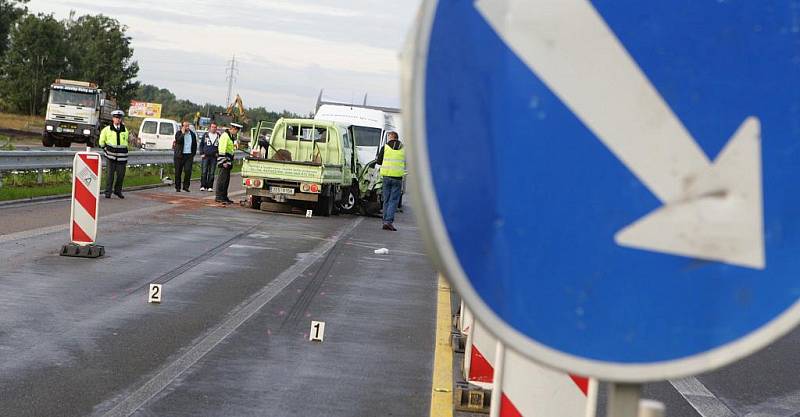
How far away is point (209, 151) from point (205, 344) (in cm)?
2373

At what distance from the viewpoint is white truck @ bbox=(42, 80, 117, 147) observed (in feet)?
172

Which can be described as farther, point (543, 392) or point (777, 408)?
point (777, 408)

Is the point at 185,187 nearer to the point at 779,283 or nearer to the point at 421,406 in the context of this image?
the point at 421,406

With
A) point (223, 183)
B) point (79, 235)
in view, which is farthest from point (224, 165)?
point (79, 235)

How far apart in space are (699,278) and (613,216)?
0.62 ft

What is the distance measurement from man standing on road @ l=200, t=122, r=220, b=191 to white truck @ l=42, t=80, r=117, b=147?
19503mm

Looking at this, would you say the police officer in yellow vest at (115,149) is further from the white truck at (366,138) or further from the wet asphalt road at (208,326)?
the wet asphalt road at (208,326)

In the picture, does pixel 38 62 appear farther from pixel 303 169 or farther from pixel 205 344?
pixel 205 344

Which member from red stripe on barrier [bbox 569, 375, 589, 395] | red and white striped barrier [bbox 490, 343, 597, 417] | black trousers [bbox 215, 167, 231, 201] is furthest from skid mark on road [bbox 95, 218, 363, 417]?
black trousers [bbox 215, 167, 231, 201]

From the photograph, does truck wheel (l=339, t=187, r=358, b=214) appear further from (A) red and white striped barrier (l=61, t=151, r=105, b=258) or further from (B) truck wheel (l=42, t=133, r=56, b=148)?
(B) truck wheel (l=42, t=133, r=56, b=148)

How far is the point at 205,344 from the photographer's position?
9.69 m

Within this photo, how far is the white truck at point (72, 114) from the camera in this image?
2066 inches

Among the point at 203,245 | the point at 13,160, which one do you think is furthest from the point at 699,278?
the point at 13,160

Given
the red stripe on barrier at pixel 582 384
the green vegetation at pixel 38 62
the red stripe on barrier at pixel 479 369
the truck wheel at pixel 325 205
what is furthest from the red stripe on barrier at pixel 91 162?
the green vegetation at pixel 38 62
